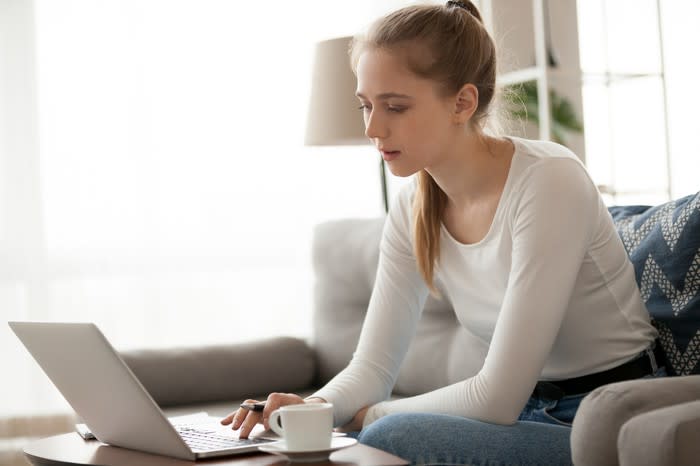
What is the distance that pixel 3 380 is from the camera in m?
3.12

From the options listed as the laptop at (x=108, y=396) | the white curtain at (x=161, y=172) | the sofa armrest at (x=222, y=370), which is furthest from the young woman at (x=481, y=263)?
the white curtain at (x=161, y=172)

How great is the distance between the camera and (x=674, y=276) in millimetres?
1556

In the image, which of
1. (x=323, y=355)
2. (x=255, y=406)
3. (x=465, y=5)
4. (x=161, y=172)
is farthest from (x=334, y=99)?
(x=255, y=406)

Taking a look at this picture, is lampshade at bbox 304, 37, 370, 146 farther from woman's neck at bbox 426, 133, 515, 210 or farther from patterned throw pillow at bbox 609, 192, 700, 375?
patterned throw pillow at bbox 609, 192, 700, 375

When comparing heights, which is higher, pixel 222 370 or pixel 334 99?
pixel 334 99

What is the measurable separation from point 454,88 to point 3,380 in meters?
2.14

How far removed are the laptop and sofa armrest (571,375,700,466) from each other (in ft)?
1.25

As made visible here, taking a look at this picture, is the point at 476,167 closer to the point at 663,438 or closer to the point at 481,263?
the point at 481,263

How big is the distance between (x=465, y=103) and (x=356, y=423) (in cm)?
56

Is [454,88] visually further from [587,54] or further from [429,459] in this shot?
[587,54]

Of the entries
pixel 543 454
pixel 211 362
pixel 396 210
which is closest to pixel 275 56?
pixel 211 362

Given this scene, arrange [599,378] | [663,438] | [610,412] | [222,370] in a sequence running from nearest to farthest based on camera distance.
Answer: [663,438] < [610,412] < [599,378] < [222,370]

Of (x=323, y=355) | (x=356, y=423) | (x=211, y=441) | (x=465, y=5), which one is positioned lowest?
(x=323, y=355)

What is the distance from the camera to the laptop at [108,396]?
1114 mm
